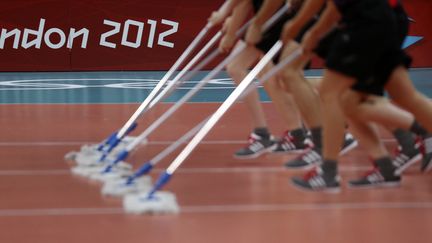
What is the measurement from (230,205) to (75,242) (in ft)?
4.61

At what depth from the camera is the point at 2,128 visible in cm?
1028

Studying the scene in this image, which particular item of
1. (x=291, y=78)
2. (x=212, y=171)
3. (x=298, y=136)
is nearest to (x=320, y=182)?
(x=212, y=171)

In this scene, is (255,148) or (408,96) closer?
(408,96)

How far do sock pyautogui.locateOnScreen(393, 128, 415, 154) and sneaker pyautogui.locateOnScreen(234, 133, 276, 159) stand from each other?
129 centimetres

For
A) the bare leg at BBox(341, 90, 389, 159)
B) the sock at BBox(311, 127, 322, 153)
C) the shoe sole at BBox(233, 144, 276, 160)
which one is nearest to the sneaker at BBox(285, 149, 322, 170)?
the sock at BBox(311, 127, 322, 153)

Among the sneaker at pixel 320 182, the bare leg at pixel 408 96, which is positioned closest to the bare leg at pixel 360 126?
the bare leg at pixel 408 96

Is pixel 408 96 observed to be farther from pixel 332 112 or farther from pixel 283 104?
pixel 283 104

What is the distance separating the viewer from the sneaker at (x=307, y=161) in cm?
764

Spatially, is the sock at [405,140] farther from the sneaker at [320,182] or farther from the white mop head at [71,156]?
the white mop head at [71,156]

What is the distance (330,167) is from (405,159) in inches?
39.2

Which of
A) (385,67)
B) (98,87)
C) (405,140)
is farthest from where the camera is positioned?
(98,87)

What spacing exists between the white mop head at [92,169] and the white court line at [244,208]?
1.17 meters

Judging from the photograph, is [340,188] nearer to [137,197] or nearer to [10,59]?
[137,197]

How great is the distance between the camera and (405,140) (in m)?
7.54
